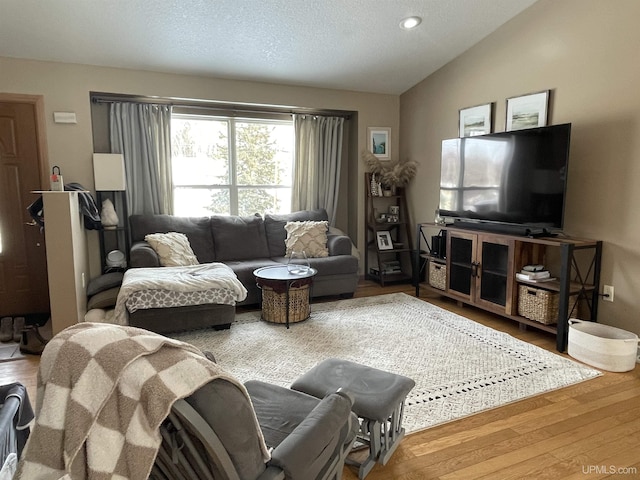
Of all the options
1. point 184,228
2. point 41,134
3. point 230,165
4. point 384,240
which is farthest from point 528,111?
point 41,134

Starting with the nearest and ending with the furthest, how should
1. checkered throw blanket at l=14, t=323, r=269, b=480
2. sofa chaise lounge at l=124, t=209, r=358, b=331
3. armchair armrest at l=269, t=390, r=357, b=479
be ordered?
1. checkered throw blanket at l=14, t=323, r=269, b=480
2. armchair armrest at l=269, t=390, r=357, b=479
3. sofa chaise lounge at l=124, t=209, r=358, b=331

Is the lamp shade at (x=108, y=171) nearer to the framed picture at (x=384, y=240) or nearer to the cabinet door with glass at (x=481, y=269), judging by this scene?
the framed picture at (x=384, y=240)

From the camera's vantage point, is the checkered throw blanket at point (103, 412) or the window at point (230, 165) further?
the window at point (230, 165)

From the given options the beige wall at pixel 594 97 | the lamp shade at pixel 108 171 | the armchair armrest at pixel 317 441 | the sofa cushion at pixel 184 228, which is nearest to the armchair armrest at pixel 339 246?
the sofa cushion at pixel 184 228

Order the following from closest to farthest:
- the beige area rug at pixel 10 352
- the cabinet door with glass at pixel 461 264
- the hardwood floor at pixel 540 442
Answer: the hardwood floor at pixel 540 442
the beige area rug at pixel 10 352
the cabinet door with glass at pixel 461 264

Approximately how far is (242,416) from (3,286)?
4061 millimetres

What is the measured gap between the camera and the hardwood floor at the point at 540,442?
1.83 m

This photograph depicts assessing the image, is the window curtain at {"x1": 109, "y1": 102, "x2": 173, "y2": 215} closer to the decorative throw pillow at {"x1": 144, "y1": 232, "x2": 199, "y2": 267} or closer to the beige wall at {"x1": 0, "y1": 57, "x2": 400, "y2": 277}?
the beige wall at {"x1": 0, "y1": 57, "x2": 400, "y2": 277}

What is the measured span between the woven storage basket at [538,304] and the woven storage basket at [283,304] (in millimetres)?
1825

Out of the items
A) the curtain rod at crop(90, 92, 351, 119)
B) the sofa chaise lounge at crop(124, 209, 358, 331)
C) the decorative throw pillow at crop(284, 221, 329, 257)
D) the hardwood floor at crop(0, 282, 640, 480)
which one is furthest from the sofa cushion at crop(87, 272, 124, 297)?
the curtain rod at crop(90, 92, 351, 119)

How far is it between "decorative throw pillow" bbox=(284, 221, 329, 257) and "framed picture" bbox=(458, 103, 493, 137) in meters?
1.81

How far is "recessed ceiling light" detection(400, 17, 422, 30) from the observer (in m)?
3.67

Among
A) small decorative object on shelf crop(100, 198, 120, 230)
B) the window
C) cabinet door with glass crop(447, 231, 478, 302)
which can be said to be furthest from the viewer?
the window

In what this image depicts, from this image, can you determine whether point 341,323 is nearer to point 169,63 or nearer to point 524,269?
point 524,269
